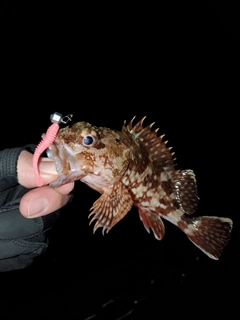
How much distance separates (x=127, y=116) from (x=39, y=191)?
517 inches

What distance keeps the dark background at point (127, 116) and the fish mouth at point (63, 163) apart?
6.19m

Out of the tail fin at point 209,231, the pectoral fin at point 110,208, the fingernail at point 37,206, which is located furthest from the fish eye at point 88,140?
the tail fin at point 209,231

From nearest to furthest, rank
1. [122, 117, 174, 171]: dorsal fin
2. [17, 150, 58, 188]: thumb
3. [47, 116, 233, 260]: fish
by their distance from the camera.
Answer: [17, 150, 58, 188]: thumb < [47, 116, 233, 260]: fish < [122, 117, 174, 171]: dorsal fin

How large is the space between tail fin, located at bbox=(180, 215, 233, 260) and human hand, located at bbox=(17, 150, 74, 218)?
4.54 feet

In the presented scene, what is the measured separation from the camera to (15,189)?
120 inches

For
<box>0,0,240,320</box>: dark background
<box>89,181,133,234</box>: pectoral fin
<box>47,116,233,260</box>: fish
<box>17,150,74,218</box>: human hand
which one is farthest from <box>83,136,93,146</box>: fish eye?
<box>0,0,240,320</box>: dark background

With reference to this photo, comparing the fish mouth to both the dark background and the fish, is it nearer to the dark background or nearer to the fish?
the fish

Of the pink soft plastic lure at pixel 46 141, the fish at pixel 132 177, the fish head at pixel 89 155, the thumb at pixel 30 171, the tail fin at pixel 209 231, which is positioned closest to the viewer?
the pink soft plastic lure at pixel 46 141

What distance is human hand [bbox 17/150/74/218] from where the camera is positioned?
2.32m

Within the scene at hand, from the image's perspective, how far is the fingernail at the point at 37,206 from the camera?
248cm

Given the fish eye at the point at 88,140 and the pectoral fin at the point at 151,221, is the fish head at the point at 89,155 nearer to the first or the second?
the fish eye at the point at 88,140

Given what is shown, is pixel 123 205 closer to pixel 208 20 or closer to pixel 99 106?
pixel 99 106

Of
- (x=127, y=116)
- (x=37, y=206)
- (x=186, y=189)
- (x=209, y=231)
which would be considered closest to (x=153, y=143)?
(x=186, y=189)

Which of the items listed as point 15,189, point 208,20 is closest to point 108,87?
point 208,20
